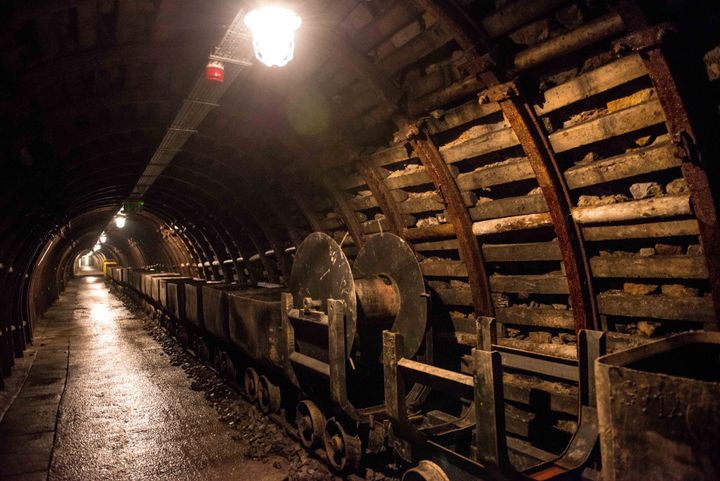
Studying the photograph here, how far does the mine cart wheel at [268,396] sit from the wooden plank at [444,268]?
9.00ft

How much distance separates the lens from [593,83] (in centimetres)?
379

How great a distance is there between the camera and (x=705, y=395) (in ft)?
5.83

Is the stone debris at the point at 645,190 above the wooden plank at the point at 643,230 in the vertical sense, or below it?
above

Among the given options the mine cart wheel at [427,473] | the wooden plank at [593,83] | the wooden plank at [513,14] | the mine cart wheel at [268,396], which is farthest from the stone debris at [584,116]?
the mine cart wheel at [268,396]

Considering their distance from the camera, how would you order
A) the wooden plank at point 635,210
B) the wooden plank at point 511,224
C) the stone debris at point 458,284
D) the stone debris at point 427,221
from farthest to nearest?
1. the stone debris at point 427,221
2. the stone debris at point 458,284
3. the wooden plank at point 511,224
4. the wooden plank at point 635,210

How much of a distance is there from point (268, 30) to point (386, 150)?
261 centimetres

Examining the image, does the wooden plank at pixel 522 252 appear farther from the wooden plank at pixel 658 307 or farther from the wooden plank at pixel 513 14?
the wooden plank at pixel 513 14

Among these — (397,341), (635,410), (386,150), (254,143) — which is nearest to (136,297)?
(254,143)

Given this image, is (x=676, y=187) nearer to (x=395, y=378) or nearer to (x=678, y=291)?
(x=678, y=291)

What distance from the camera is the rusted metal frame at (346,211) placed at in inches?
296

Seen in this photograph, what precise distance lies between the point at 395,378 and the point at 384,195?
3267mm

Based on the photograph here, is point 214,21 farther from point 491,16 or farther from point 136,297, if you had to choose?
point 136,297

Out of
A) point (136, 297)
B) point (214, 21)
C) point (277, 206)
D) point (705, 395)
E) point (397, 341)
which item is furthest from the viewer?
point (136, 297)

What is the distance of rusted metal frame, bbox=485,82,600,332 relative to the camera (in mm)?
4191
